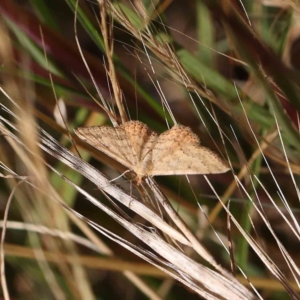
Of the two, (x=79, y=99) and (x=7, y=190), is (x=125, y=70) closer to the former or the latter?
(x=79, y=99)

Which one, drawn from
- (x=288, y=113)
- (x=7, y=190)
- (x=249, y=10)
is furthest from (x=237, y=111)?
(x=7, y=190)

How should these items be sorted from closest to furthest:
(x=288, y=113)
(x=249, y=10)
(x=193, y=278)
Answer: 1. (x=193, y=278)
2. (x=288, y=113)
3. (x=249, y=10)

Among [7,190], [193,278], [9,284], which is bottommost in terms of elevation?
[9,284]

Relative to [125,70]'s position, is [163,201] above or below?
below

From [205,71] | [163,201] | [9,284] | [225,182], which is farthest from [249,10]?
[9,284]

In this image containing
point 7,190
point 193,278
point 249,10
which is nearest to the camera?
point 193,278

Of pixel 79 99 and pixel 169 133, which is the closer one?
pixel 169 133

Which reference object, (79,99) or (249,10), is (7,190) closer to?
(79,99)
